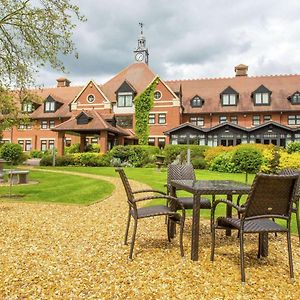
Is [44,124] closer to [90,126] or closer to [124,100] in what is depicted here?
[124,100]

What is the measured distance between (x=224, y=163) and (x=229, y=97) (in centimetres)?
1693

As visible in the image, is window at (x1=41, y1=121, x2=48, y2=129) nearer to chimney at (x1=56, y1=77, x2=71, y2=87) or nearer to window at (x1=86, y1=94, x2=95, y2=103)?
window at (x1=86, y1=94, x2=95, y2=103)

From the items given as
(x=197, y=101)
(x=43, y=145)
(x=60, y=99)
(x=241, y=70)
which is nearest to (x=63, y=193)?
(x=197, y=101)

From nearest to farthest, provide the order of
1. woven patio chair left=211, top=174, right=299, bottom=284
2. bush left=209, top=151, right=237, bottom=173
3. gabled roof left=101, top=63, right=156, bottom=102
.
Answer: woven patio chair left=211, top=174, right=299, bottom=284 < bush left=209, top=151, right=237, bottom=173 < gabled roof left=101, top=63, right=156, bottom=102

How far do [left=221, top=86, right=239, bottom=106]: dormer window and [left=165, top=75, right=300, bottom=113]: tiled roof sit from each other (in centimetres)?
52

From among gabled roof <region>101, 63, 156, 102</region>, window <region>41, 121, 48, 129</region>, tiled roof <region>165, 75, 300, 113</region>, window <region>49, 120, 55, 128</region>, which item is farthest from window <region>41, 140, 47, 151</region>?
tiled roof <region>165, 75, 300, 113</region>

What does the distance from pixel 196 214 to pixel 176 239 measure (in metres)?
1.23

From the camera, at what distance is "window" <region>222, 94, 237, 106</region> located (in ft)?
127

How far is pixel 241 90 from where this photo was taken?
4003 centimetres

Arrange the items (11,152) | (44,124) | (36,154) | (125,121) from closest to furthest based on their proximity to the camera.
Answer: (11,152)
(125,121)
(36,154)
(44,124)

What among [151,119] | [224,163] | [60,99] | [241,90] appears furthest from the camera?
[60,99]

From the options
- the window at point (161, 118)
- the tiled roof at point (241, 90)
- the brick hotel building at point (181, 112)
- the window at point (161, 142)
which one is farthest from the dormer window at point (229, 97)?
the window at point (161, 142)

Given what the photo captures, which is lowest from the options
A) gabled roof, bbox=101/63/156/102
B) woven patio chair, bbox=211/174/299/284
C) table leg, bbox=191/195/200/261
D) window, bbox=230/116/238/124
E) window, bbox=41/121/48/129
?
table leg, bbox=191/195/200/261

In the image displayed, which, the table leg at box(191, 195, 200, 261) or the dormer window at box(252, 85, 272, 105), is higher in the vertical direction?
the dormer window at box(252, 85, 272, 105)
